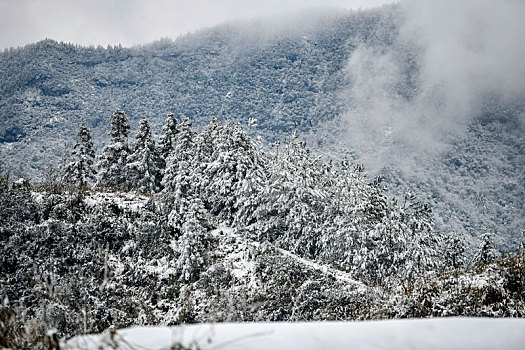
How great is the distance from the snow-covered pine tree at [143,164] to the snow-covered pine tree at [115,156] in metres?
1.02

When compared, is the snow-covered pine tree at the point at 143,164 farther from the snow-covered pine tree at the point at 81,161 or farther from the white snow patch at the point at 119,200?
the white snow patch at the point at 119,200

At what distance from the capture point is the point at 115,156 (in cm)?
3544

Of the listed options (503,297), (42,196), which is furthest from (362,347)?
(42,196)

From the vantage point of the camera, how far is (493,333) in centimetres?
299

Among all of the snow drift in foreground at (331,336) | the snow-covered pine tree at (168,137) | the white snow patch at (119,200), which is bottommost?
the white snow patch at (119,200)

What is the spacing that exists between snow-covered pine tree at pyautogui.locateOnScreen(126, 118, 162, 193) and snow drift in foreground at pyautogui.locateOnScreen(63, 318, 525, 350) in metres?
30.9

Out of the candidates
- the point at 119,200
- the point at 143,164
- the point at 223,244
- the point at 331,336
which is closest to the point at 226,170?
the point at 223,244

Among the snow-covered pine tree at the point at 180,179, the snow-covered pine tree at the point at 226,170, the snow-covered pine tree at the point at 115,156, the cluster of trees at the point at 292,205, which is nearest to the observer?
the snow-covered pine tree at the point at 180,179

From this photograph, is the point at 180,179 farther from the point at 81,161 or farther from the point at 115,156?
the point at 81,161

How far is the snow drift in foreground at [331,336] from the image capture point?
105 inches

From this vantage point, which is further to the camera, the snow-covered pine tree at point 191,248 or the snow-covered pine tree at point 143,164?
the snow-covered pine tree at point 143,164

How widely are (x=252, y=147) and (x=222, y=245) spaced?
977 centimetres

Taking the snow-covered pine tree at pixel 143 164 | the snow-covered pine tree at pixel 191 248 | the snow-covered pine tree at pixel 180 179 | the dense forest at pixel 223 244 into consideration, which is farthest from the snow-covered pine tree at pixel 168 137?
the snow-covered pine tree at pixel 191 248

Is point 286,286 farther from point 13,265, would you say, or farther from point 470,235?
point 470,235
